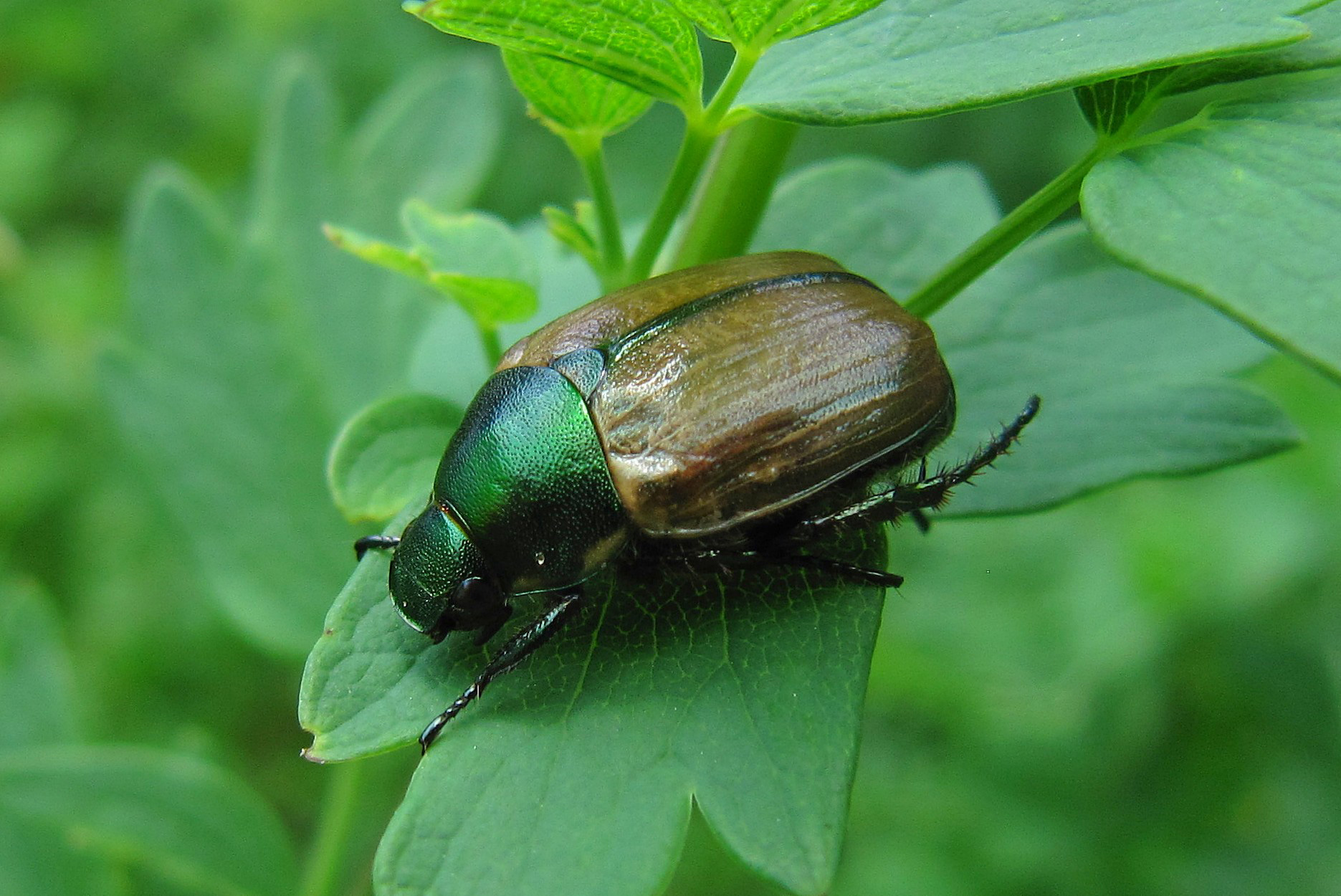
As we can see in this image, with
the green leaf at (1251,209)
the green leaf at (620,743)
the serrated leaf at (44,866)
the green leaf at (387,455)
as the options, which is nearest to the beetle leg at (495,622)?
the green leaf at (620,743)

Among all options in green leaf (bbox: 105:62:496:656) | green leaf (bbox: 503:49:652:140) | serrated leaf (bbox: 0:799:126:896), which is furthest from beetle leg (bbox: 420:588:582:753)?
serrated leaf (bbox: 0:799:126:896)

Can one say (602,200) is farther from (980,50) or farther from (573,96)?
(980,50)

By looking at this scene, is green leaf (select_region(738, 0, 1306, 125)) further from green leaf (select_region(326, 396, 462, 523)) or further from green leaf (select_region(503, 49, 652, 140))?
green leaf (select_region(326, 396, 462, 523))

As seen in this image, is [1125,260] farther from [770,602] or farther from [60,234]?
[60,234]

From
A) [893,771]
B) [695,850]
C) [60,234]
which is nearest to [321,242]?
[695,850]

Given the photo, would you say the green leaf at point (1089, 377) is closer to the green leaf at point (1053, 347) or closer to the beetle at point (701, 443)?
the green leaf at point (1053, 347)

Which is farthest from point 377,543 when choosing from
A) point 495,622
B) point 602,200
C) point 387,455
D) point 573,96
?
point 573,96
